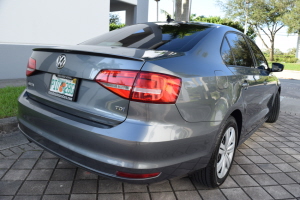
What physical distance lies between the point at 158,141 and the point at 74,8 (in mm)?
8136

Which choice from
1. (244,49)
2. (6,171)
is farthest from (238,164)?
(6,171)

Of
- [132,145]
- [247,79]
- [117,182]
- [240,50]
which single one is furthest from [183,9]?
[132,145]

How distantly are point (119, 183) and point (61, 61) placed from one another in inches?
48.4

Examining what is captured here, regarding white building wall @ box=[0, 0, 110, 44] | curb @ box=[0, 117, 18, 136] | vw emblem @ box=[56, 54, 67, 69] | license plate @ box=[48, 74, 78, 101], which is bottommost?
curb @ box=[0, 117, 18, 136]

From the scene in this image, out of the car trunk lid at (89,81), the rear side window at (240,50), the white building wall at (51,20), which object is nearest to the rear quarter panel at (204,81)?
the car trunk lid at (89,81)

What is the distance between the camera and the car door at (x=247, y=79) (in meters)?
2.87

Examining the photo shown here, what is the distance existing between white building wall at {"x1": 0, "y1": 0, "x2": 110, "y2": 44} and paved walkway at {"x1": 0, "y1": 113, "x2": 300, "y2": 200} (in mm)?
5207

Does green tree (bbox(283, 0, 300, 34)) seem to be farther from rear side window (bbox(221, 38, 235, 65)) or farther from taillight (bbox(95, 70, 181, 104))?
taillight (bbox(95, 70, 181, 104))

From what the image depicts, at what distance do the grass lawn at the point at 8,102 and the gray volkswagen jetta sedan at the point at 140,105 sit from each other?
1804 mm

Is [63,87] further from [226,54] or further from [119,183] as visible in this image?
[226,54]

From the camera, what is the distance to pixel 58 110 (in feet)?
7.05

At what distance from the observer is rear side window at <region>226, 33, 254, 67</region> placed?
3.00 m

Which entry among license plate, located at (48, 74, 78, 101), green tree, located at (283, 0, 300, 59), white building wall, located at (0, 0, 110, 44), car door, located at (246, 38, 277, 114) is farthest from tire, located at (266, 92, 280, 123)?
green tree, located at (283, 0, 300, 59)

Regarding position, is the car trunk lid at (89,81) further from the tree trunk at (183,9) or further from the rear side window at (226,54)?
the tree trunk at (183,9)
